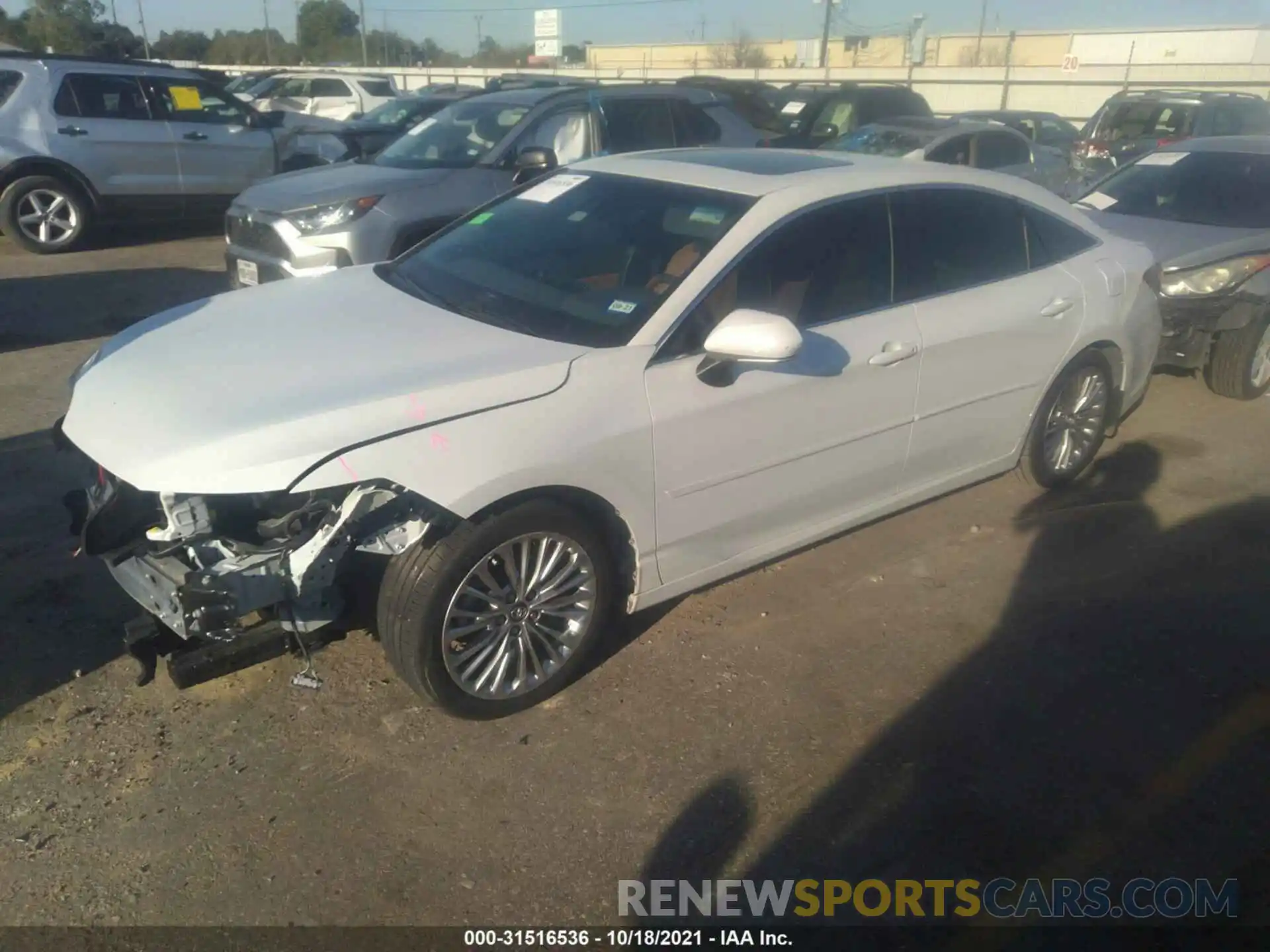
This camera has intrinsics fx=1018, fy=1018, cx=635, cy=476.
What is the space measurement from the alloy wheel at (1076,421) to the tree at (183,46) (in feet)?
189

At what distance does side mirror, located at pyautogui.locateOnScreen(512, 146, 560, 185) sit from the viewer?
7137 mm

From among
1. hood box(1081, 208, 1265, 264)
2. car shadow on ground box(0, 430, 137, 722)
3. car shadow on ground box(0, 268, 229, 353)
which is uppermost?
hood box(1081, 208, 1265, 264)

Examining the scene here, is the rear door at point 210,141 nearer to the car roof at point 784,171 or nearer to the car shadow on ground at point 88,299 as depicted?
the car shadow on ground at point 88,299

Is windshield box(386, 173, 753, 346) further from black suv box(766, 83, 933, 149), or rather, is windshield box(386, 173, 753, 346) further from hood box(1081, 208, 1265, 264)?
black suv box(766, 83, 933, 149)

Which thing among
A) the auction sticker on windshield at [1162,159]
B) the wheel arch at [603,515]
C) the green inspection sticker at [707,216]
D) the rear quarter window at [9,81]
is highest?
the rear quarter window at [9,81]

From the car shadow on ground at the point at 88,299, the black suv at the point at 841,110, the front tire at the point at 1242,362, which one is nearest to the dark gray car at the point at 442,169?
the car shadow on ground at the point at 88,299

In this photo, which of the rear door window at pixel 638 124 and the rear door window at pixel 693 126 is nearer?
the rear door window at pixel 638 124

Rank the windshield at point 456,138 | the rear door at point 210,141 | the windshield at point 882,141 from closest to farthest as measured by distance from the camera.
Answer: the windshield at point 456,138 → the rear door at point 210,141 → the windshield at point 882,141

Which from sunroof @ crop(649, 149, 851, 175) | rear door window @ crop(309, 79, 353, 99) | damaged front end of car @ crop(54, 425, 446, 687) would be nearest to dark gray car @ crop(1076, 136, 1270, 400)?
sunroof @ crop(649, 149, 851, 175)

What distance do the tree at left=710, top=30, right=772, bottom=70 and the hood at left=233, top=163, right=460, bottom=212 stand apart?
58211mm

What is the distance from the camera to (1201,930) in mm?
2762

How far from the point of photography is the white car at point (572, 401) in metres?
2.99

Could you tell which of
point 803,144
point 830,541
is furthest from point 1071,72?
point 830,541

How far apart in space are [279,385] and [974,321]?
284 cm
